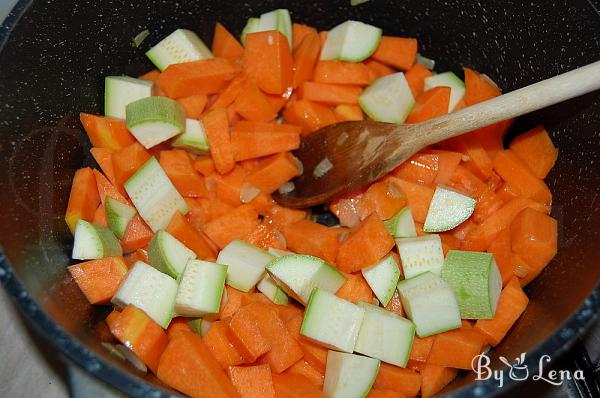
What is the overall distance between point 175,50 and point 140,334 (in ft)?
3.91

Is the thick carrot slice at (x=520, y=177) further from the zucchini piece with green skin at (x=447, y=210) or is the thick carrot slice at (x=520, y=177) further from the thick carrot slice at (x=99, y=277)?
the thick carrot slice at (x=99, y=277)

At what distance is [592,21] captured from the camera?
206cm

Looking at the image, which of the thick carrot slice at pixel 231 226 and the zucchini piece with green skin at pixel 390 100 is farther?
the zucchini piece with green skin at pixel 390 100

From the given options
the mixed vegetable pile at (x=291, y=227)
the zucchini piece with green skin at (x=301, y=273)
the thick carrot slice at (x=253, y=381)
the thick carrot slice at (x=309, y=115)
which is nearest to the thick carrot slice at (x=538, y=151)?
the mixed vegetable pile at (x=291, y=227)

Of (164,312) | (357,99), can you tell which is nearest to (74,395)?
(164,312)

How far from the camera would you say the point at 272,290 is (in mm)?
2316

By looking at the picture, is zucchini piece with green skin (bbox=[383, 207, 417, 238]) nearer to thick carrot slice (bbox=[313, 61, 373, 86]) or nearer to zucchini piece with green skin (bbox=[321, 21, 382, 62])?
thick carrot slice (bbox=[313, 61, 373, 86])

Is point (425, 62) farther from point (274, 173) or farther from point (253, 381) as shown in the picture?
point (253, 381)

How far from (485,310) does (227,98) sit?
4.31ft

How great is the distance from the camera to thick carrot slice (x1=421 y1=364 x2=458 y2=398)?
6.89 ft

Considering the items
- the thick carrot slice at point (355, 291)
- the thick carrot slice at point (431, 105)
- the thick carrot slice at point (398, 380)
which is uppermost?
the thick carrot slice at point (431, 105)

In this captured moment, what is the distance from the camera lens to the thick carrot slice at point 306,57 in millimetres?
2656

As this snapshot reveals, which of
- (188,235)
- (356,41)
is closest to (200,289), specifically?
(188,235)

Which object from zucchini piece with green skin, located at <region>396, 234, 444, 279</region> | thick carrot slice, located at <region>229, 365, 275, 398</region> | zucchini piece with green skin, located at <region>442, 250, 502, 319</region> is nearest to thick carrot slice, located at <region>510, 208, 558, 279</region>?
zucchini piece with green skin, located at <region>442, 250, 502, 319</region>
